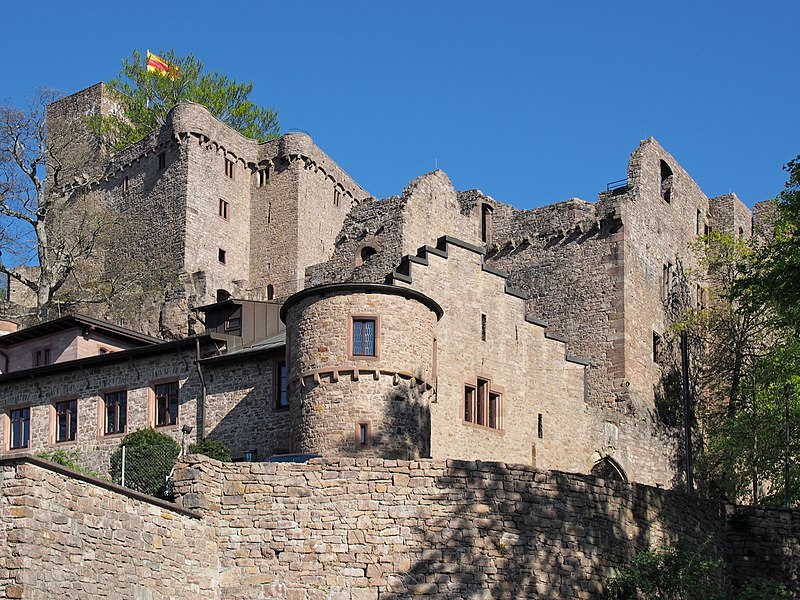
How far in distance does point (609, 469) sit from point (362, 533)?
24.0 metres

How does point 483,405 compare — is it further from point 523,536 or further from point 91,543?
point 91,543

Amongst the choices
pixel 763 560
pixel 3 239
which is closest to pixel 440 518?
pixel 763 560

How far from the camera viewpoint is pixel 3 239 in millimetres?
60906

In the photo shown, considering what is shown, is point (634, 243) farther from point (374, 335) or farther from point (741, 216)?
point (374, 335)

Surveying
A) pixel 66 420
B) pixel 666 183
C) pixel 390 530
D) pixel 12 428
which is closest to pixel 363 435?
pixel 390 530

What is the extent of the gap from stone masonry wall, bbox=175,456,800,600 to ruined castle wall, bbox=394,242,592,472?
13094mm

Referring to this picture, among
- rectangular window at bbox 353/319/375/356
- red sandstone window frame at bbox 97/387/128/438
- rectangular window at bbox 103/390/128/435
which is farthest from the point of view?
rectangular window at bbox 103/390/128/435

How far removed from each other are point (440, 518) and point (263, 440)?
14.6m

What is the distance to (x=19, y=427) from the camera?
4662 centimetres

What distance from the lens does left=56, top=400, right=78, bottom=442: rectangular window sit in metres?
45.6

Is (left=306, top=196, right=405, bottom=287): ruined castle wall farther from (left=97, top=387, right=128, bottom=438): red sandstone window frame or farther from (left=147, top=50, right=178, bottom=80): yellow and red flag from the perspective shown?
(left=147, top=50, right=178, bottom=80): yellow and red flag

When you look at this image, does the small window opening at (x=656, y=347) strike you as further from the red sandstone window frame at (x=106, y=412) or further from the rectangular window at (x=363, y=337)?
the red sandstone window frame at (x=106, y=412)

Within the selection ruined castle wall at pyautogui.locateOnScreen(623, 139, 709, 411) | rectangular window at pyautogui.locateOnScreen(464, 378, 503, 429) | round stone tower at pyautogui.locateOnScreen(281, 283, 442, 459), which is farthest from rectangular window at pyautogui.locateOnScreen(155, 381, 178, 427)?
ruined castle wall at pyautogui.locateOnScreen(623, 139, 709, 411)

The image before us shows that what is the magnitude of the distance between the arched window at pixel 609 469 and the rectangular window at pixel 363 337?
14.3 meters
